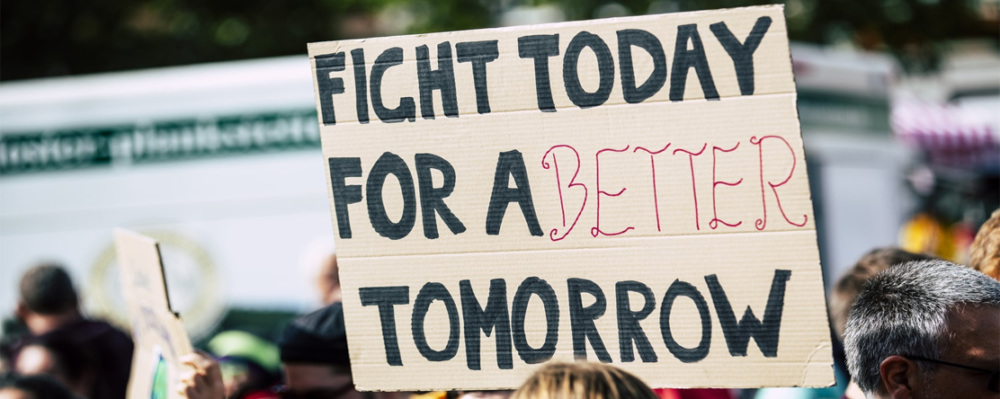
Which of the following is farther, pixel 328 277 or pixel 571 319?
pixel 328 277

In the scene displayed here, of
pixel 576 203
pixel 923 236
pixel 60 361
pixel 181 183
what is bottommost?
pixel 923 236

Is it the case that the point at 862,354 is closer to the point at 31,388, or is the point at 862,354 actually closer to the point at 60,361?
the point at 31,388

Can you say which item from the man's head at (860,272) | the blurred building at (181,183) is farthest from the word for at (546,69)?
the blurred building at (181,183)

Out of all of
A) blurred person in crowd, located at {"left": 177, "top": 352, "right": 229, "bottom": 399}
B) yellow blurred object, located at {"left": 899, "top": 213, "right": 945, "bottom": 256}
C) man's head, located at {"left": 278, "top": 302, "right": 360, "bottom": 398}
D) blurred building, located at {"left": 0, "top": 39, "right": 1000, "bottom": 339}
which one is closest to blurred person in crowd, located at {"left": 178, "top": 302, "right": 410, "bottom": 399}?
man's head, located at {"left": 278, "top": 302, "right": 360, "bottom": 398}

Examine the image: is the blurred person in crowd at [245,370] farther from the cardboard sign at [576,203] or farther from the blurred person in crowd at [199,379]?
the cardboard sign at [576,203]

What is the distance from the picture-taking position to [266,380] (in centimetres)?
461

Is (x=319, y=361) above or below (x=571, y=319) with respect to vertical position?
below

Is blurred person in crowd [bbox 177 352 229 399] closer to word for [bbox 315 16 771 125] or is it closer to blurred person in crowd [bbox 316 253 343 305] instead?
word for [bbox 315 16 771 125]

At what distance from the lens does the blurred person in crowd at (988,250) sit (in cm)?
282

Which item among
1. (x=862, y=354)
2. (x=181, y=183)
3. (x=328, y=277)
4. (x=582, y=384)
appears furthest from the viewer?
(x=181, y=183)

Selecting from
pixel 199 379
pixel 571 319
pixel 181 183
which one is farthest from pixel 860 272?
pixel 181 183

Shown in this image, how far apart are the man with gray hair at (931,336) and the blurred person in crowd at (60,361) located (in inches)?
126

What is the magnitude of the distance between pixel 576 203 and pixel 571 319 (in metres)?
0.25

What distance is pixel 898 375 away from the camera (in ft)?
7.27
